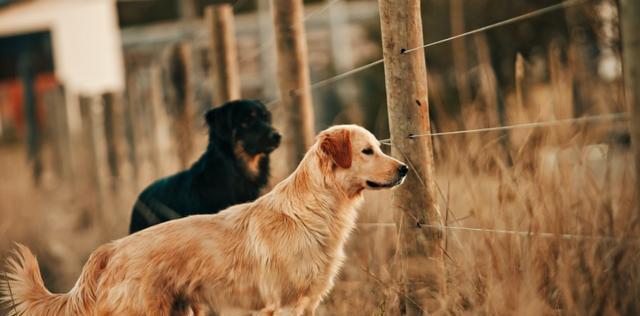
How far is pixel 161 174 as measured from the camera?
8922 millimetres

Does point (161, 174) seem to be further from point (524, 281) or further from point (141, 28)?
point (141, 28)

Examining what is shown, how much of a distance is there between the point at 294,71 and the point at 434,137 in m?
1.18

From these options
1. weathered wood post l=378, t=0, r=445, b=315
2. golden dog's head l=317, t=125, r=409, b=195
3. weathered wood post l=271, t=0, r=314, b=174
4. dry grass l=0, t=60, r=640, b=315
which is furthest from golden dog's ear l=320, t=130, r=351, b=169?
weathered wood post l=271, t=0, r=314, b=174

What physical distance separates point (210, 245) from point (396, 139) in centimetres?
108

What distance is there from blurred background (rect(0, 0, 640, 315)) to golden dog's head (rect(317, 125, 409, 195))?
1.24ft

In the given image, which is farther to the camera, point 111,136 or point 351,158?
point 111,136

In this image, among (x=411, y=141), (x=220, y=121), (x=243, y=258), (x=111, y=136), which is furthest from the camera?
(x=111, y=136)

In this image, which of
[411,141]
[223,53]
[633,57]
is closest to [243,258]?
[411,141]

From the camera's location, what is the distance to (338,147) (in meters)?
3.82

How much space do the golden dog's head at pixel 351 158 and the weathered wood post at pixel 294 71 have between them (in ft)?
A: 4.46

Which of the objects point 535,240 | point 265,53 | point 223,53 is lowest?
point 535,240

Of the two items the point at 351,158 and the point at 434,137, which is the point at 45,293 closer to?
the point at 351,158

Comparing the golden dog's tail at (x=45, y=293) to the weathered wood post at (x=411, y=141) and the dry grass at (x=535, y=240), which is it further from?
the weathered wood post at (x=411, y=141)

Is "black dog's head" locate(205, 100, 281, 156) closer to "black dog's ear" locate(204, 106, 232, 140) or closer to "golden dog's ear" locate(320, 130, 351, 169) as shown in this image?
"black dog's ear" locate(204, 106, 232, 140)
